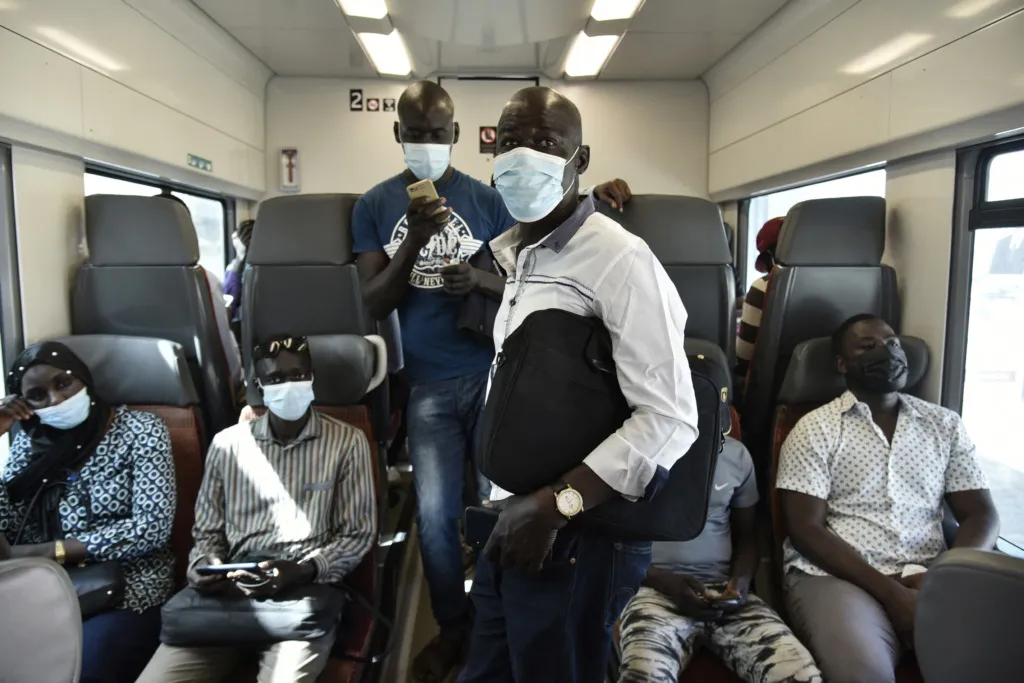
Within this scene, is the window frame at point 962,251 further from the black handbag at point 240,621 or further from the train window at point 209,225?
the train window at point 209,225

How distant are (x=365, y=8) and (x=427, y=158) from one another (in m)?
2.47

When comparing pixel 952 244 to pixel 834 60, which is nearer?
pixel 952 244

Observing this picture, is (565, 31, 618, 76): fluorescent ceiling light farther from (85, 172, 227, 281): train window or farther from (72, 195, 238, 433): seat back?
(72, 195, 238, 433): seat back

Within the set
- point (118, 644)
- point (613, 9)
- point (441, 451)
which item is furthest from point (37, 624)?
point (613, 9)

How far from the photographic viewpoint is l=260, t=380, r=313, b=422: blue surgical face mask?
2320mm

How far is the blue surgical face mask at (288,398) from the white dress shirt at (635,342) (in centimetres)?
139

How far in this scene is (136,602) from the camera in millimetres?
2246

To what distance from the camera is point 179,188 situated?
14.7 ft

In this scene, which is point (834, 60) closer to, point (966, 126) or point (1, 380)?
point (966, 126)

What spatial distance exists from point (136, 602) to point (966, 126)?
342 cm

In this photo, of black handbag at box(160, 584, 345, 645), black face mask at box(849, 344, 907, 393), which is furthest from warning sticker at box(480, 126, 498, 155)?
black handbag at box(160, 584, 345, 645)

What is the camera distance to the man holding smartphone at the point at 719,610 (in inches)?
77.9

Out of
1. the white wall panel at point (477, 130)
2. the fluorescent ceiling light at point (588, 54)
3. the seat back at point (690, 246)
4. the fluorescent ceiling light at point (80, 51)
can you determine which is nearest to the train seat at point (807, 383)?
the seat back at point (690, 246)

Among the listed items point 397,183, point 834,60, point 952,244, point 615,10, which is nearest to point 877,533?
point 952,244
